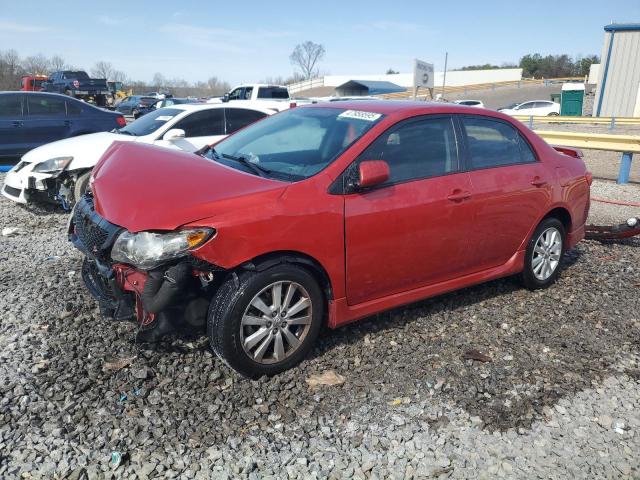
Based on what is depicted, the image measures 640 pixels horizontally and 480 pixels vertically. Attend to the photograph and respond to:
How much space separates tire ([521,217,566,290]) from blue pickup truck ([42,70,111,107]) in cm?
3209

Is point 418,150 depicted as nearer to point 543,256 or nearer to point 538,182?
point 538,182

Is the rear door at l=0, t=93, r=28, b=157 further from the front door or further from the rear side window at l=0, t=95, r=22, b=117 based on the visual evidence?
the front door

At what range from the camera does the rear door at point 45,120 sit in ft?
32.5

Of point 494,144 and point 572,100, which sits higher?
point 494,144

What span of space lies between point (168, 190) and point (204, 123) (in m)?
5.38

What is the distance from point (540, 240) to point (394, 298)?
1.83 m

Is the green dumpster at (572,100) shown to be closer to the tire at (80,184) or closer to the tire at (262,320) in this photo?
the tire at (80,184)

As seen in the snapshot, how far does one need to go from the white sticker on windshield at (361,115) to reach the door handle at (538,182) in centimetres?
163

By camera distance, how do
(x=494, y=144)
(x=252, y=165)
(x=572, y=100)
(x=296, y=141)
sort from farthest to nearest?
(x=572, y=100) → (x=494, y=144) → (x=296, y=141) → (x=252, y=165)

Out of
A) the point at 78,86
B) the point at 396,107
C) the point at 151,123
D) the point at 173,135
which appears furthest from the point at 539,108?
the point at 396,107

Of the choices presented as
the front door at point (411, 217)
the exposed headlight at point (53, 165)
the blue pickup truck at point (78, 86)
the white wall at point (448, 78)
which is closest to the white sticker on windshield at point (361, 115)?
the front door at point (411, 217)

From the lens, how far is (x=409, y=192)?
3684 millimetres

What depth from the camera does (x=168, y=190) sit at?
3.17 metres

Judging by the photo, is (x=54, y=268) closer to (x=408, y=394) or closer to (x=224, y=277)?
(x=224, y=277)
